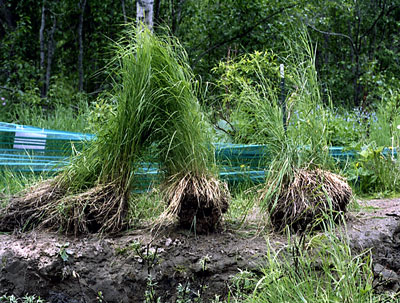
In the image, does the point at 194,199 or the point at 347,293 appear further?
the point at 194,199

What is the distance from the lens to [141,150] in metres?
3.15

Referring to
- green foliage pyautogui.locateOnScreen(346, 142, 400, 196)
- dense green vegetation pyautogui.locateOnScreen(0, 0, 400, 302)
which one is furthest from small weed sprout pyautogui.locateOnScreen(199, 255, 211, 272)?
green foliage pyautogui.locateOnScreen(346, 142, 400, 196)

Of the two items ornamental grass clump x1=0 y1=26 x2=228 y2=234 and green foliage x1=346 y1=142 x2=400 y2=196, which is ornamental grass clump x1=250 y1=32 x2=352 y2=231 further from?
green foliage x1=346 y1=142 x2=400 y2=196

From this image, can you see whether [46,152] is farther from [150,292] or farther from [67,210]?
[150,292]

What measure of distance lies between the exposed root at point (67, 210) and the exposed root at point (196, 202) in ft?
1.03

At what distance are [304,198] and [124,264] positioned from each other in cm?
124

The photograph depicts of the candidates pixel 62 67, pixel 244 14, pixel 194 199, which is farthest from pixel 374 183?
pixel 62 67

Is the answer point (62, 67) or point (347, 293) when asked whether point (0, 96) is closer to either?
point (62, 67)

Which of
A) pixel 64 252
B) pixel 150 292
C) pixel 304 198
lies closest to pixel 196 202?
pixel 150 292

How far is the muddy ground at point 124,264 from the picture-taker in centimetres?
278

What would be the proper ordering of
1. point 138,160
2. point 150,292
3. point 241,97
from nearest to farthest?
→ 1. point 150,292
2. point 138,160
3. point 241,97

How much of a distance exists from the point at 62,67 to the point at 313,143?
7.43 metres

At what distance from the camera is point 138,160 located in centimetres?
315

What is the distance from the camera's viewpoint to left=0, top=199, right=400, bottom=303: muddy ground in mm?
2781
